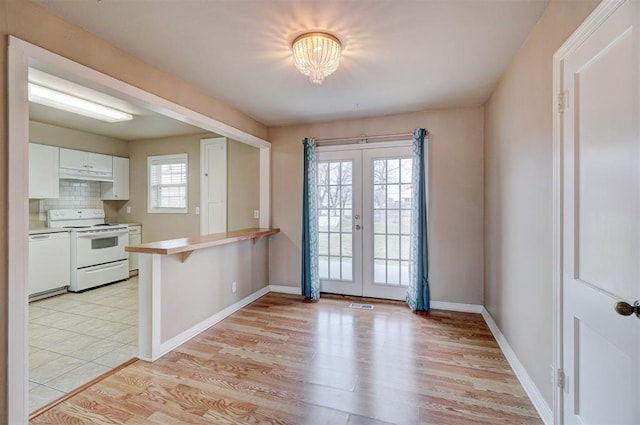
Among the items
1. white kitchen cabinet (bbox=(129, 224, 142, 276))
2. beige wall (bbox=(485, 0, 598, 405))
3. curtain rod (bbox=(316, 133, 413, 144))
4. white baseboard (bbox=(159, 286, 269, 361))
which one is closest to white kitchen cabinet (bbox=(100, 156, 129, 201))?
white kitchen cabinet (bbox=(129, 224, 142, 276))

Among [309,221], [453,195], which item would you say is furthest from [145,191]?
[453,195]

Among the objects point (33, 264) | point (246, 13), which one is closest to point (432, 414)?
point (246, 13)

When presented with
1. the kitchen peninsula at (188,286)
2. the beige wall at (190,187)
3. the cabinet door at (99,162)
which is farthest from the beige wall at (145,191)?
the kitchen peninsula at (188,286)

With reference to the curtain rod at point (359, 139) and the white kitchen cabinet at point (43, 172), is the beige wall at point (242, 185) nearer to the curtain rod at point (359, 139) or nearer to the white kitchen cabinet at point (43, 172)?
the curtain rod at point (359, 139)

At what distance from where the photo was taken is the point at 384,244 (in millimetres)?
3803

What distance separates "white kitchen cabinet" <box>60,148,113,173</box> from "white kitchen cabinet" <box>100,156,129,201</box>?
0.13 metres

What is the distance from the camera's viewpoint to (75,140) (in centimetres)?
465

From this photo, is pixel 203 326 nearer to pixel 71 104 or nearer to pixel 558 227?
pixel 71 104

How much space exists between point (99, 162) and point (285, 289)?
383 cm

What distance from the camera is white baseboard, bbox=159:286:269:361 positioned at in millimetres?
2553

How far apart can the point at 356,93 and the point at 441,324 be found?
260 cm

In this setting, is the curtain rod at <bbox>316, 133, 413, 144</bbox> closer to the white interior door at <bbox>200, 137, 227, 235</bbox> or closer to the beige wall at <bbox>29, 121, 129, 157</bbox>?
the white interior door at <bbox>200, 137, 227, 235</bbox>

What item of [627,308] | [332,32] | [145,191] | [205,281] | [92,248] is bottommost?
[205,281]

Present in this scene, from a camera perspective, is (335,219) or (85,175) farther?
(85,175)
